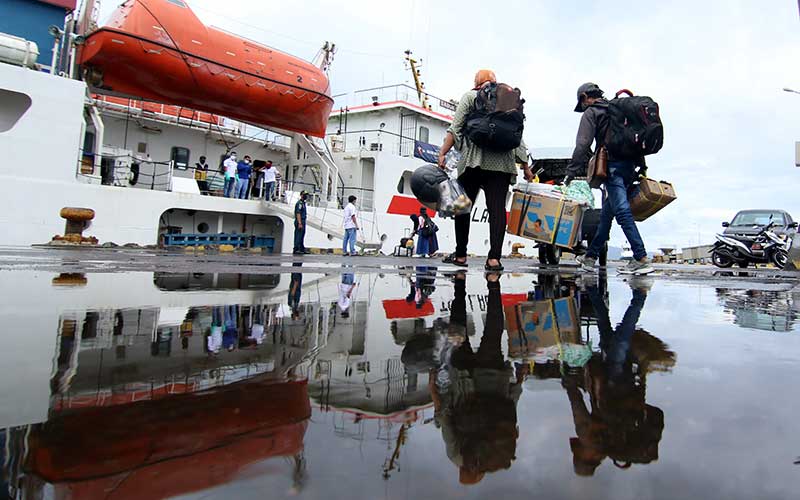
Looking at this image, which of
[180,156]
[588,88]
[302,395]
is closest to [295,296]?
[302,395]

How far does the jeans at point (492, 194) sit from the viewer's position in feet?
13.7

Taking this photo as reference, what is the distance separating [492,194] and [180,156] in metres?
12.8

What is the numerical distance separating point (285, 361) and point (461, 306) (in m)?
1.01

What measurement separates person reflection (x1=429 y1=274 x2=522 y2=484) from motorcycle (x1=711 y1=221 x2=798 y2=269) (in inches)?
471

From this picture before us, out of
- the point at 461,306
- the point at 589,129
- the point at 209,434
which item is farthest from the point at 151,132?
the point at 209,434

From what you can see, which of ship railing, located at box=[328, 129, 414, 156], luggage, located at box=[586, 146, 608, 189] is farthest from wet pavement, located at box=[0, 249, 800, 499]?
ship railing, located at box=[328, 129, 414, 156]

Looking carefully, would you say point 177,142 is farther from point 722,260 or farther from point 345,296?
point 722,260

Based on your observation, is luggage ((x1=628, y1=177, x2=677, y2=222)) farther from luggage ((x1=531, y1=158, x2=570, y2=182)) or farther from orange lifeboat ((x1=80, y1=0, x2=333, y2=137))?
luggage ((x1=531, y1=158, x2=570, y2=182))

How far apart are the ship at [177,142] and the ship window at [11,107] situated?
25 millimetres

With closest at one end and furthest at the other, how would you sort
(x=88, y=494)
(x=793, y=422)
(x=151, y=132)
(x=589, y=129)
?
(x=88, y=494)
(x=793, y=422)
(x=589, y=129)
(x=151, y=132)

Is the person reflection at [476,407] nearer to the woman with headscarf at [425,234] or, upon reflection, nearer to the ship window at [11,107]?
the woman with headscarf at [425,234]

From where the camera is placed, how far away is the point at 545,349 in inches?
44.8

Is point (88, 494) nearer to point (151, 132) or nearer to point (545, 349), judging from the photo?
point (545, 349)

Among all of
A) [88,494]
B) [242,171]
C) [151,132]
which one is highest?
[151,132]
